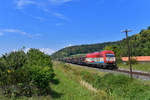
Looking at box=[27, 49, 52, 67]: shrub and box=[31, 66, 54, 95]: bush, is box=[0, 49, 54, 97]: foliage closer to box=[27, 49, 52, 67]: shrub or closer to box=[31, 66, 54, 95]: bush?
box=[31, 66, 54, 95]: bush

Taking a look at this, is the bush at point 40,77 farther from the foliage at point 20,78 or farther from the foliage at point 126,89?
the foliage at point 126,89

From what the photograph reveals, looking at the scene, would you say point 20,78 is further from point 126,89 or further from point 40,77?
point 126,89

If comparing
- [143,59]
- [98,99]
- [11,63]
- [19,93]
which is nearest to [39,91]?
[19,93]

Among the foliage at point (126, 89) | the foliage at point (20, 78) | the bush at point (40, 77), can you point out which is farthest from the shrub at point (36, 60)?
the foliage at point (126, 89)

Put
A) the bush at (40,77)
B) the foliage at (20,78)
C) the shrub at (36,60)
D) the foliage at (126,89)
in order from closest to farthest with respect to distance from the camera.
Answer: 1. the foliage at (20,78)
2. the bush at (40,77)
3. the foliage at (126,89)
4. the shrub at (36,60)

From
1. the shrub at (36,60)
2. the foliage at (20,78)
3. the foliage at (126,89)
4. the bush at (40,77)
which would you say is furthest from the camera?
the shrub at (36,60)

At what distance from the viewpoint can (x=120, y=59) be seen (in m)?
43.2

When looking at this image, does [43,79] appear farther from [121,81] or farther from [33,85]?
[121,81]

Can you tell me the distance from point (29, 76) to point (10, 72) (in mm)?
1433

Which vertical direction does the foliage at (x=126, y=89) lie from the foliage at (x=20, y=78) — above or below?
below

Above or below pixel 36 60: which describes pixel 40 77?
below

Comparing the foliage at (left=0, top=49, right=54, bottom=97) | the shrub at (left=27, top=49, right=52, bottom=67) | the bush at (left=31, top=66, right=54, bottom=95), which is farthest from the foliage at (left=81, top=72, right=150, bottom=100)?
the shrub at (left=27, top=49, right=52, bottom=67)

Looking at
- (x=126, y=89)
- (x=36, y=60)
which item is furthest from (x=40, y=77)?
(x=126, y=89)

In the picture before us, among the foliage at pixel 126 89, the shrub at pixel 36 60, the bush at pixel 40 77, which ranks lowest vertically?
the foliage at pixel 126 89
